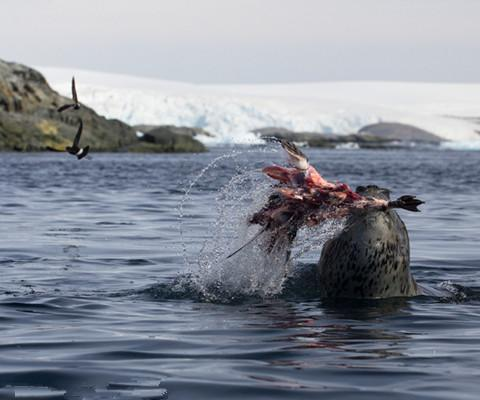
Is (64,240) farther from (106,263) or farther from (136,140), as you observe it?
(136,140)

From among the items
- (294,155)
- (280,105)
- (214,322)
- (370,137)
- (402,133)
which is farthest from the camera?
(402,133)

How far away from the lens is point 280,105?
12925 cm

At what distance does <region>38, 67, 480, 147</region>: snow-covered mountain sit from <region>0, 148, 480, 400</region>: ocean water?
8207 centimetres

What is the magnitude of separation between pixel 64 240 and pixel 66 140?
49.5 meters

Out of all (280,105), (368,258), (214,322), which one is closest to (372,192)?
(368,258)

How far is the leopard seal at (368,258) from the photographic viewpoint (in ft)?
34.0

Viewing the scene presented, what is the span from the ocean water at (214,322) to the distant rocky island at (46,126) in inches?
1875

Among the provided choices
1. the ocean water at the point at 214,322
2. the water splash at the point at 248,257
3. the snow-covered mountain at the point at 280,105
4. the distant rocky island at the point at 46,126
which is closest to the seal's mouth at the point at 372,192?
the water splash at the point at 248,257

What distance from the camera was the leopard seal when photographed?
34.0 ft

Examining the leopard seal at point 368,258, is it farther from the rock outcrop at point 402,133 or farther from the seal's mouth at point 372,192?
the rock outcrop at point 402,133

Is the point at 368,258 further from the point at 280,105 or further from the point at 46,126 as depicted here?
the point at 280,105

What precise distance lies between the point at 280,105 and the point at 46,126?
65449 millimetres

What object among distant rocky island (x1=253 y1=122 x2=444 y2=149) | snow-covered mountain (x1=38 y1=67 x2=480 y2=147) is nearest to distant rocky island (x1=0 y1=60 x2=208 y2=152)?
distant rocky island (x1=253 y1=122 x2=444 y2=149)

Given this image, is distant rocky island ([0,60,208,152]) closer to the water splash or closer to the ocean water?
the ocean water
